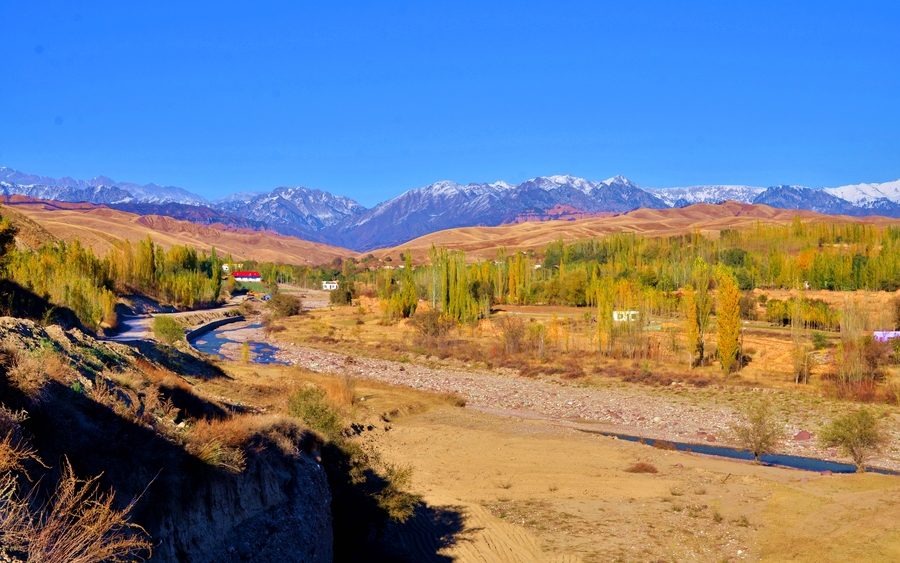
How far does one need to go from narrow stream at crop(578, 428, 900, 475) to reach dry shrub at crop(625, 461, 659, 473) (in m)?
4.75

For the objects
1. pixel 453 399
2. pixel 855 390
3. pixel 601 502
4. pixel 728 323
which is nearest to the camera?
pixel 601 502

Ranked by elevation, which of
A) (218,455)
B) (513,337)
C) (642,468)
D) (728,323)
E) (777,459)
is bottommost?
(777,459)

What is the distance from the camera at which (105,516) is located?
6.53 meters

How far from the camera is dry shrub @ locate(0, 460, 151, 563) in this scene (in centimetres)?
551

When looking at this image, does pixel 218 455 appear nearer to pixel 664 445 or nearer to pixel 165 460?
pixel 165 460

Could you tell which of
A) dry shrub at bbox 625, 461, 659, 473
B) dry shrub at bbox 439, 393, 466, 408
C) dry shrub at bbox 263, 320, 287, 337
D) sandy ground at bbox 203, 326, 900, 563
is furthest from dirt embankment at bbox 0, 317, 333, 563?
dry shrub at bbox 263, 320, 287, 337

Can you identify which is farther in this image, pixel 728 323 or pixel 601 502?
pixel 728 323

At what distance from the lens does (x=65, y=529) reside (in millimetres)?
5887

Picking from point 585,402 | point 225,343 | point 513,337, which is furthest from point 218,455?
point 225,343

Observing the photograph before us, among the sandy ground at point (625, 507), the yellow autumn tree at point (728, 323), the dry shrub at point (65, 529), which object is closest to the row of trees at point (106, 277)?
the sandy ground at point (625, 507)

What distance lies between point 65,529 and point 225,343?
185ft

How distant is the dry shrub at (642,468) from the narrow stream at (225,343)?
3083 centimetres

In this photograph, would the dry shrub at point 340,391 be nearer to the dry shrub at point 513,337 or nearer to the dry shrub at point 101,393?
the dry shrub at point 101,393

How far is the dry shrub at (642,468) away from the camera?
2234 centimetres
